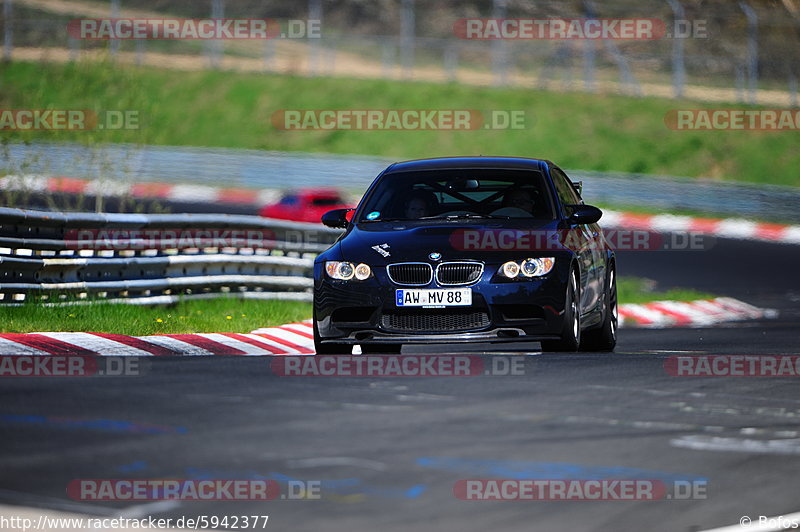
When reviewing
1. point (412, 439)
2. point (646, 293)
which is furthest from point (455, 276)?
point (646, 293)

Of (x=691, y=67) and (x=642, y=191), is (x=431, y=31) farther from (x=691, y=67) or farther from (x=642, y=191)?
(x=642, y=191)

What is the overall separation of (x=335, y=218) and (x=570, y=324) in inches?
80.0

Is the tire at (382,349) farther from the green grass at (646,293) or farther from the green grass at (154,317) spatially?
the green grass at (646,293)

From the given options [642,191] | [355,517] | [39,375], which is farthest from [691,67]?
[355,517]

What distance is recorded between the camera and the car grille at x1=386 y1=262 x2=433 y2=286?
1033 cm

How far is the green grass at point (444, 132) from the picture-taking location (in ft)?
136

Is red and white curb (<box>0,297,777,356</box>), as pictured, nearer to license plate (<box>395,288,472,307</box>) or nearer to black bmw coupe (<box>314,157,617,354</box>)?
black bmw coupe (<box>314,157,617,354</box>)

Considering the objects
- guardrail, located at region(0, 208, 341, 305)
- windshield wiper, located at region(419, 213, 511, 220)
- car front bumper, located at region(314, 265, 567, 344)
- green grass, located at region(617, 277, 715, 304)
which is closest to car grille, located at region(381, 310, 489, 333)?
car front bumper, located at region(314, 265, 567, 344)

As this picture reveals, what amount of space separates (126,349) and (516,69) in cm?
3973

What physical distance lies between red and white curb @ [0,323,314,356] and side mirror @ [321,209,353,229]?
1.20 m

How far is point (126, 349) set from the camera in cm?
1084

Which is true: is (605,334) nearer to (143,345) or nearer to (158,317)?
(143,345)

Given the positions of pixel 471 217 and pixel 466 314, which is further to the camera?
pixel 471 217

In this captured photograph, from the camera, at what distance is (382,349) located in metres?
12.0
